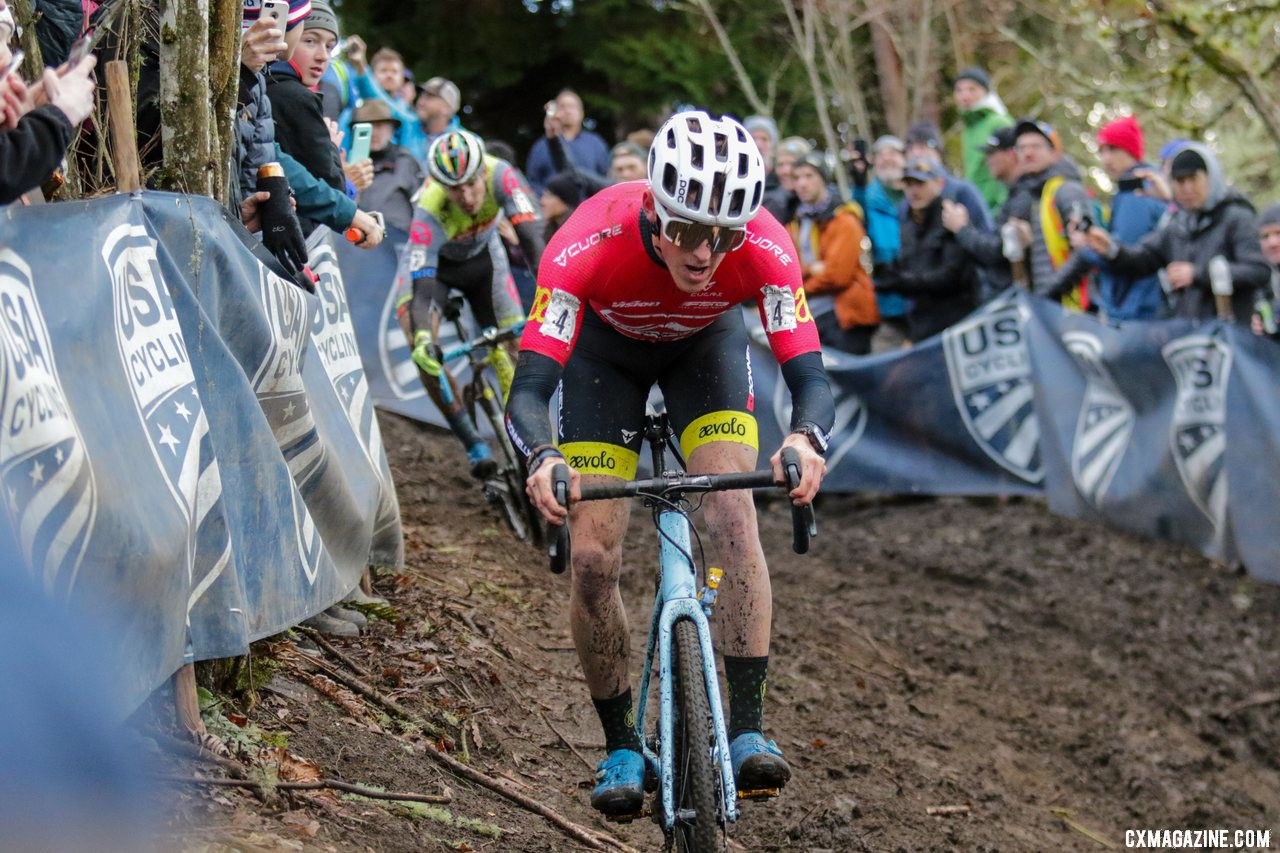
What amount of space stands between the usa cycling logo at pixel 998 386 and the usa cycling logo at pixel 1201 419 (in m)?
1.36

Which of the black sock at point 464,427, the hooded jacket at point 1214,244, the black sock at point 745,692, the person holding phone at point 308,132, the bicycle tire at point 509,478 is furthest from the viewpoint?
the hooded jacket at point 1214,244

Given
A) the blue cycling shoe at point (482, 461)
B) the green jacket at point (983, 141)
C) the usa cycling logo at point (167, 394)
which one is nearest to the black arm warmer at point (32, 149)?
the usa cycling logo at point (167, 394)

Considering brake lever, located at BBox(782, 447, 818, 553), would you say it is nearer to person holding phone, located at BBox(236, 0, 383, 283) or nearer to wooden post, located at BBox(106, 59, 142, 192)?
wooden post, located at BBox(106, 59, 142, 192)

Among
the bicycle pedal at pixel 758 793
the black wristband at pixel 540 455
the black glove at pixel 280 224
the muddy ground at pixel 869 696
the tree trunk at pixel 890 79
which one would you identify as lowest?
the muddy ground at pixel 869 696

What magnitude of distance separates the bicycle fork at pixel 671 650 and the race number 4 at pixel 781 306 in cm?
80

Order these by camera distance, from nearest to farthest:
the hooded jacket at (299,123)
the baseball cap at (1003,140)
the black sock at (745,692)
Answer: the black sock at (745,692)
the hooded jacket at (299,123)
the baseball cap at (1003,140)

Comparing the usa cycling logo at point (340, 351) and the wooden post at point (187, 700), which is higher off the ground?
the usa cycling logo at point (340, 351)

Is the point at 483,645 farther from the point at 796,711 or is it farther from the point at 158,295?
the point at 158,295

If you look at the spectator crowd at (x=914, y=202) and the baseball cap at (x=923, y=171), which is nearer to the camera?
the spectator crowd at (x=914, y=202)

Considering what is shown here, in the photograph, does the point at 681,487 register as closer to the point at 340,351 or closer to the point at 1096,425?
the point at 340,351

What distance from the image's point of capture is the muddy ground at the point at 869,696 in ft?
16.9

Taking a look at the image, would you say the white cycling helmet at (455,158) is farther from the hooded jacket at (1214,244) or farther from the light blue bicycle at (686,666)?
the light blue bicycle at (686,666)

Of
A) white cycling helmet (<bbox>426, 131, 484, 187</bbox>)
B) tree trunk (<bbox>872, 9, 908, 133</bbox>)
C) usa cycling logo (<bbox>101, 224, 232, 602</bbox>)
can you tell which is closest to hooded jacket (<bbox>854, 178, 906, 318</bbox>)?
white cycling helmet (<bbox>426, 131, 484, 187</bbox>)

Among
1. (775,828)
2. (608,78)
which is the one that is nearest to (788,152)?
(608,78)
